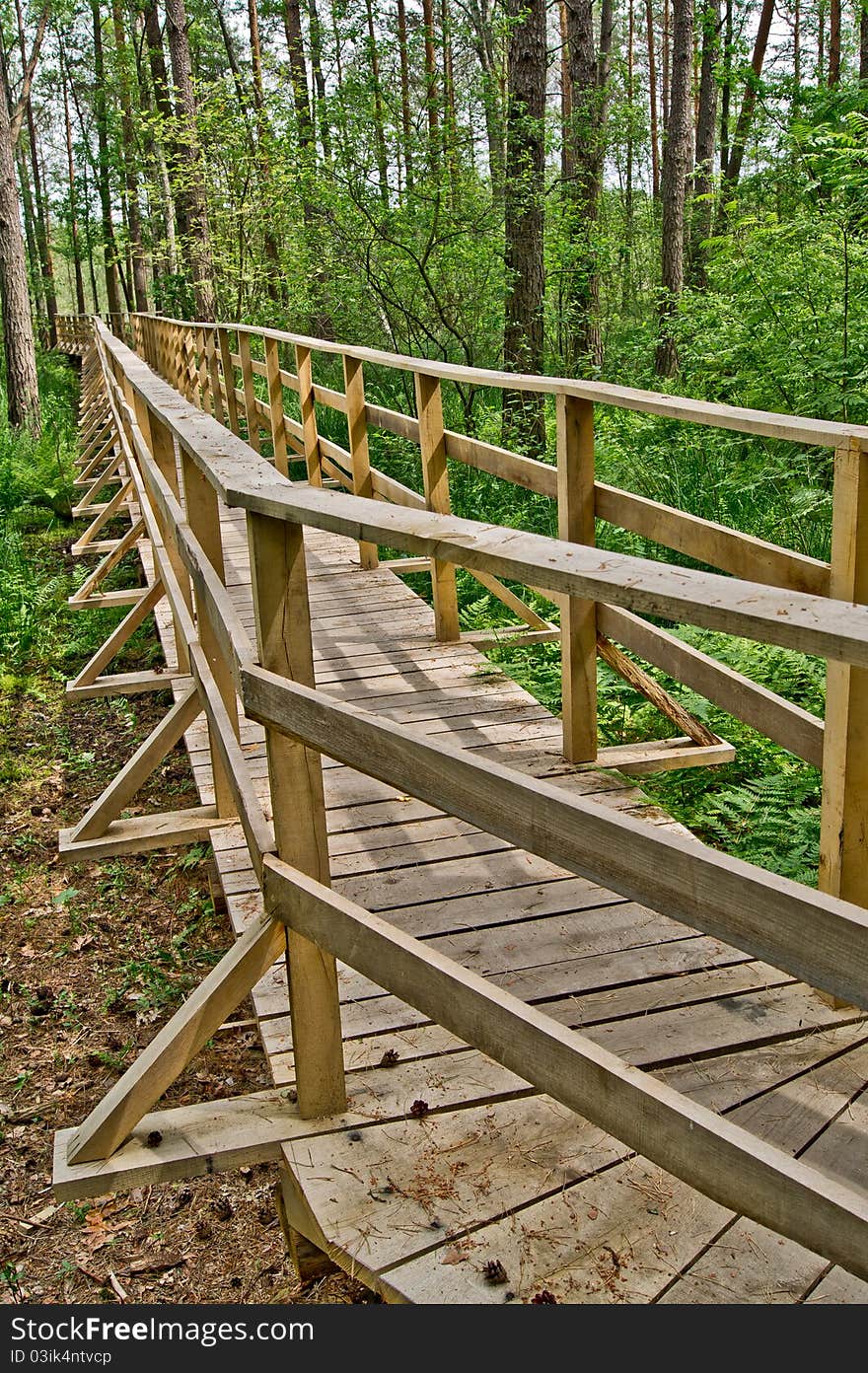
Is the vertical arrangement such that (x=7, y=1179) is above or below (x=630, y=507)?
below

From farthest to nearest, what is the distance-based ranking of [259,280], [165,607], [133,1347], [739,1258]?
[259,280] < [165,607] < [133,1347] < [739,1258]

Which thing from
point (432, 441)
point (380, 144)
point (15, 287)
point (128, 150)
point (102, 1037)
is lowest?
point (102, 1037)

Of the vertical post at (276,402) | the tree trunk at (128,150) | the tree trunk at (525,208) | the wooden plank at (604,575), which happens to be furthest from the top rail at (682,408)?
the tree trunk at (128,150)

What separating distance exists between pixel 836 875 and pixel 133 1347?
185 cm

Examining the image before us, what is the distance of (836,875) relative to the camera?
2.91m

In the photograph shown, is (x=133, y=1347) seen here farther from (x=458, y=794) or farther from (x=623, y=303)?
(x=623, y=303)

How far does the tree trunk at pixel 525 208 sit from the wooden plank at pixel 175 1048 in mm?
8158

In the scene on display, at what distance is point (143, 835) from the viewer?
457 cm

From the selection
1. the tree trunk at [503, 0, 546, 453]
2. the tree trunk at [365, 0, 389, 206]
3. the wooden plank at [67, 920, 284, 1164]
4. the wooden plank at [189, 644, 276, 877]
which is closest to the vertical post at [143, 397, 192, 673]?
the wooden plank at [189, 644, 276, 877]

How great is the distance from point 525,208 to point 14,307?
8.91 meters

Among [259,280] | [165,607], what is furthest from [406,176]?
[165,607]

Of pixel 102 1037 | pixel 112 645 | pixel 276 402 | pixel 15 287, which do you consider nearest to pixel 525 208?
pixel 276 402

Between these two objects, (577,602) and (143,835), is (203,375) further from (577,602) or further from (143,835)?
(577,602)

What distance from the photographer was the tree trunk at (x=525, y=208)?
1032 cm
